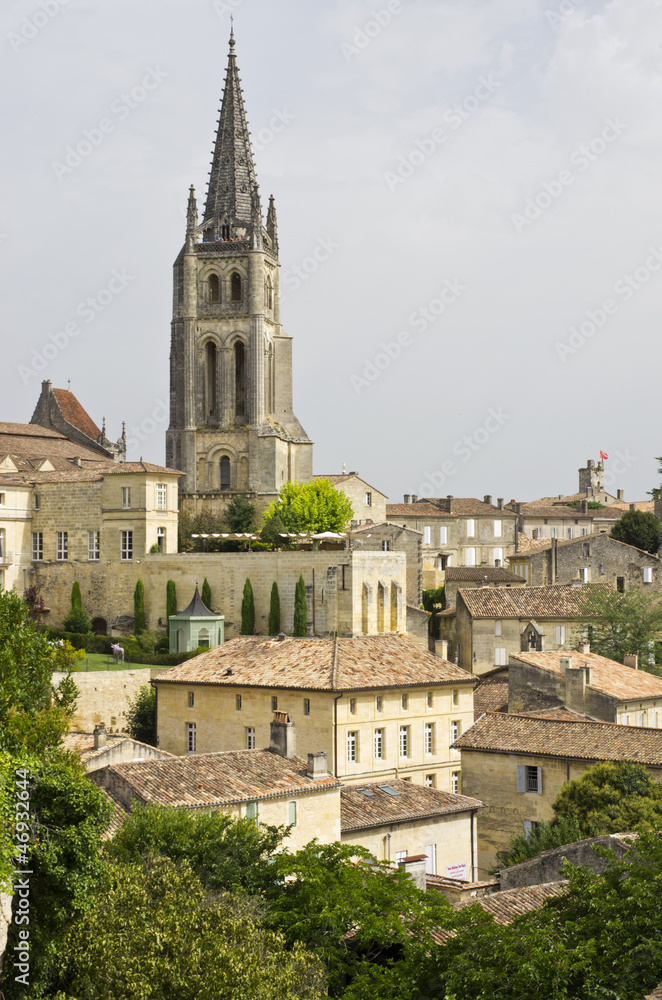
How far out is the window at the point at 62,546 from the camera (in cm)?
6094

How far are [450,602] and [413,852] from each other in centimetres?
3718

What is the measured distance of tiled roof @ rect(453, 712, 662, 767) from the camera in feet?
107

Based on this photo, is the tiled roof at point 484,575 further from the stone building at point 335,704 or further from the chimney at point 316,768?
the chimney at point 316,768

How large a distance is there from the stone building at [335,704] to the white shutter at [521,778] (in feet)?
20.4

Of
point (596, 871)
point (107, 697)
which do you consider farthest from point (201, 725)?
point (596, 871)

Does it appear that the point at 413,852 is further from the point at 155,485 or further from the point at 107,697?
the point at 155,485

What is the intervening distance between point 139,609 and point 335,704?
2228 centimetres

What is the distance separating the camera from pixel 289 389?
79875mm

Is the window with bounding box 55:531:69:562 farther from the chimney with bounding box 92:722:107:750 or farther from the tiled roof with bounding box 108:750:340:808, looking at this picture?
the tiled roof with bounding box 108:750:340:808

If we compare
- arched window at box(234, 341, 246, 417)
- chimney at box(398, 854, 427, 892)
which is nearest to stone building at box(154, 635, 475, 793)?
chimney at box(398, 854, 427, 892)

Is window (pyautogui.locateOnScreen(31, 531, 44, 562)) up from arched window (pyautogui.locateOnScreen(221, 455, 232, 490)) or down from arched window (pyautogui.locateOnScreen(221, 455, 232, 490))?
down

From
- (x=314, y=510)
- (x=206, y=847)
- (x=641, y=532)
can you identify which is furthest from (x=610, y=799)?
(x=641, y=532)

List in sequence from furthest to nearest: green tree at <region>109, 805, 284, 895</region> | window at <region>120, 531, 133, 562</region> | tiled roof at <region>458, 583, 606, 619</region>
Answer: window at <region>120, 531, 133, 562</region>
tiled roof at <region>458, 583, 606, 619</region>
green tree at <region>109, 805, 284, 895</region>

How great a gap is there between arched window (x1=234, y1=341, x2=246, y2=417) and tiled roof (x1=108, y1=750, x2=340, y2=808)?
47.7 meters
